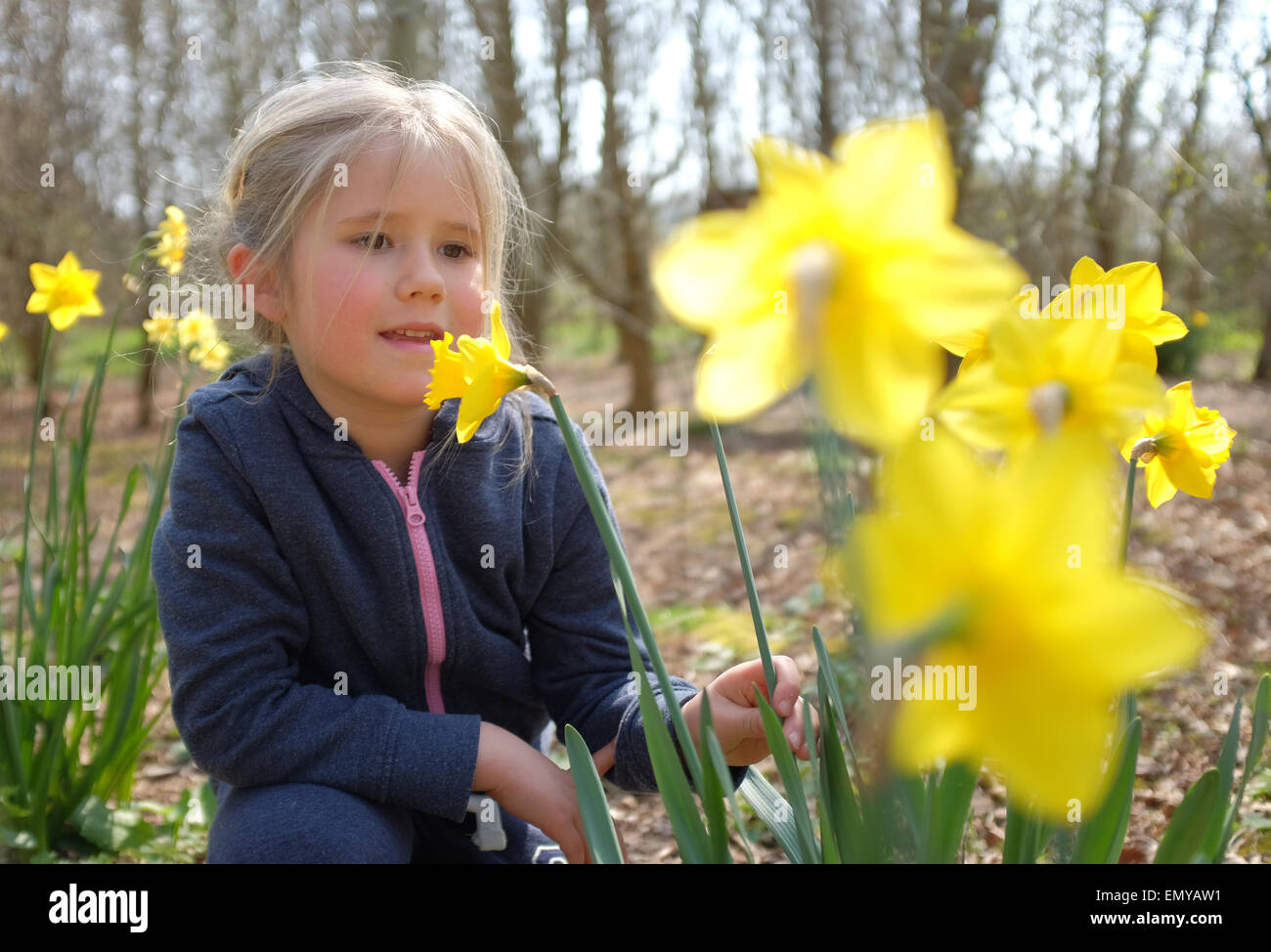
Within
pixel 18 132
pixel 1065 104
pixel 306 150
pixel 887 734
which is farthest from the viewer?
pixel 18 132

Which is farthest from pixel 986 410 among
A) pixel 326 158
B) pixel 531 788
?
pixel 326 158

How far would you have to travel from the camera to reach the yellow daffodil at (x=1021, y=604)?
1.06 ft

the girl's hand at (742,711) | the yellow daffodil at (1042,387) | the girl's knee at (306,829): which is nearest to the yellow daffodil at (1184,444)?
the yellow daffodil at (1042,387)

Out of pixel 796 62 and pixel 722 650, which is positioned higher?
pixel 796 62

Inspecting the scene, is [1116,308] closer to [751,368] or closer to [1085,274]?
[1085,274]

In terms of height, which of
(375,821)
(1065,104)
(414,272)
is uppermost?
(1065,104)

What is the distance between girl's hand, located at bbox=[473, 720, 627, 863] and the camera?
1164 mm

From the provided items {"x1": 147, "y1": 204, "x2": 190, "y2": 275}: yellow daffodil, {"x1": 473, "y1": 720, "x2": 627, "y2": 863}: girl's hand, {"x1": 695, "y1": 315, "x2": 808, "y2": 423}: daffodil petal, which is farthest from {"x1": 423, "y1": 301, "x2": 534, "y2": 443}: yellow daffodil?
{"x1": 147, "y1": 204, "x2": 190, "y2": 275}: yellow daffodil

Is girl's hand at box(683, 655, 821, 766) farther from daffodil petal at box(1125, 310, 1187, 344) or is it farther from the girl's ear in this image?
the girl's ear

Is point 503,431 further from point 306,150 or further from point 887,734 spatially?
point 887,734

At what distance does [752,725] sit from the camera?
1.04m

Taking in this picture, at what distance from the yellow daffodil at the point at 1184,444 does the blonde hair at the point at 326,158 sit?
79 cm
